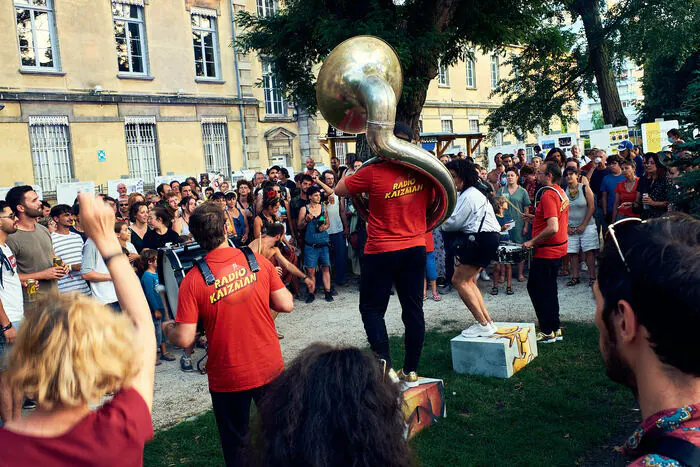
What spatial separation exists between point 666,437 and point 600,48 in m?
22.0

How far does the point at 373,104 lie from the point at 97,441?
352 centimetres

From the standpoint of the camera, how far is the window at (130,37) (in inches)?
834

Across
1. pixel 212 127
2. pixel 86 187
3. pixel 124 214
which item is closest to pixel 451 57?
pixel 124 214

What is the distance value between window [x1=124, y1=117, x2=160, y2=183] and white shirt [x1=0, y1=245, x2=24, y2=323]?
16.6 meters

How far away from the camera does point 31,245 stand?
6367mm

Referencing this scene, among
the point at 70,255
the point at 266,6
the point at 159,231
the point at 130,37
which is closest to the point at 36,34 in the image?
the point at 130,37

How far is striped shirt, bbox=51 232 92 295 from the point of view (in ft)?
22.6

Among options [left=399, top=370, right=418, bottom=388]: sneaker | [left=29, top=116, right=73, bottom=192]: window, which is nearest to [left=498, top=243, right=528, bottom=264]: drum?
[left=399, top=370, right=418, bottom=388]: sneaker

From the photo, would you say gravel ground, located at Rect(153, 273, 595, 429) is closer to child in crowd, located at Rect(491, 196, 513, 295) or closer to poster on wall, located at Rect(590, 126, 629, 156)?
child in crowd, located at Rect(491, 196, 513, 295)

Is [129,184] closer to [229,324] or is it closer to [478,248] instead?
[478,248]

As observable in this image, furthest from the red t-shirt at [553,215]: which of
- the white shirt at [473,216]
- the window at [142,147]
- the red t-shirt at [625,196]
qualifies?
the window at [142,147]

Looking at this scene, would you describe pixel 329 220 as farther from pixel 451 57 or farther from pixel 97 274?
pixel 451 57

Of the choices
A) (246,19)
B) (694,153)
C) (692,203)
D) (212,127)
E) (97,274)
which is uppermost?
(246,19)

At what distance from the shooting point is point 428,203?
5152 millimetres
